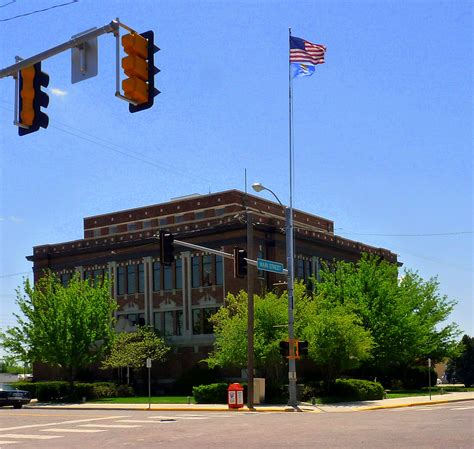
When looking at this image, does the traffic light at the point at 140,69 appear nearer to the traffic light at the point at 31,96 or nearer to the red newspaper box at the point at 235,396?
the traffic light at the point at 31,96

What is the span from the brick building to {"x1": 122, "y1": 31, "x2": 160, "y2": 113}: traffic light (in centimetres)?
3726

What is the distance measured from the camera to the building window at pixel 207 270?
5325 centimetres

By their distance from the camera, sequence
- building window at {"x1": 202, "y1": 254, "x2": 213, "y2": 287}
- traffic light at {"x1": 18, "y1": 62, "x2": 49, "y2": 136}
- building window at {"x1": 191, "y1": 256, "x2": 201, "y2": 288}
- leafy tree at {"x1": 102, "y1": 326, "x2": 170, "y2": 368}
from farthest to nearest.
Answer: building window at {"x1": 191, "y1": 256, "x2": 201, "y2": 288}
building window at {"x1": 202, "y1": 254, "x2": 213, "y2": 287}
leafy tree at {"x1": 102, "y1": 326, "x2": 170, "y2": 368}
traffic light at {"x1": 18, "y1": 62, "x2": 49, "y2": 136}

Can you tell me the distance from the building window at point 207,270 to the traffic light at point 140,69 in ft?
137

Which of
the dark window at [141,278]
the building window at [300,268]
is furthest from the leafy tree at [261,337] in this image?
the dark window at [141,278]

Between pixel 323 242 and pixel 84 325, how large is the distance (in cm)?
1950

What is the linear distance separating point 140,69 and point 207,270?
42.2 metres

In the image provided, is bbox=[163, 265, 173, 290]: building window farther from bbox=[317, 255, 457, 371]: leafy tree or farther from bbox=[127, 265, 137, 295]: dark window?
bbox=[317, 255, 457, 371]: leafy tree

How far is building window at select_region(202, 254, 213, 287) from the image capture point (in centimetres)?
5325

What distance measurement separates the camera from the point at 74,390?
49406 millimetres

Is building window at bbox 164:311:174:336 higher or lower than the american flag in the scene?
lower

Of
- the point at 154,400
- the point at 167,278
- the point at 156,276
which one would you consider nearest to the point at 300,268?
the point at 167,278

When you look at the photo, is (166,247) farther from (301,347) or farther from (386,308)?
(386,308)

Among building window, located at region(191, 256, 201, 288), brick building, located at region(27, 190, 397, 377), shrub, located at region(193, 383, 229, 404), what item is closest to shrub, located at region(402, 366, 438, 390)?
brick building, located at region(27, 190, 397, 377)
